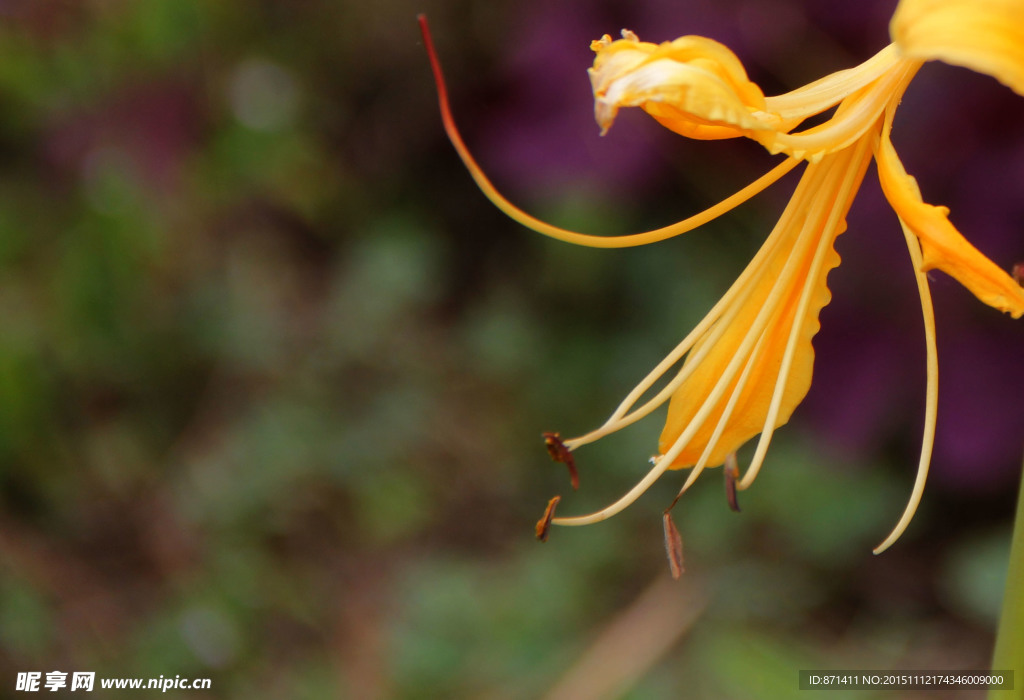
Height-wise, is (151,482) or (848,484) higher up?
(151,482)

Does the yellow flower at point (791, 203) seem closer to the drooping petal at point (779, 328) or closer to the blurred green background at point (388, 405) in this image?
the drooping petal at point (779, 328)

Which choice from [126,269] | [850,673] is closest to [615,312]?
[850,673]

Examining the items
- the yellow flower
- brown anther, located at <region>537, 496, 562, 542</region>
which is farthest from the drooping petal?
brown anther, located at <region>537, 496, 562, 542</region>

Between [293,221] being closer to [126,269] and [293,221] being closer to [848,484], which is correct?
[126,269]

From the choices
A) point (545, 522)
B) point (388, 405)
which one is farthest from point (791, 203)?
point (388, 405)

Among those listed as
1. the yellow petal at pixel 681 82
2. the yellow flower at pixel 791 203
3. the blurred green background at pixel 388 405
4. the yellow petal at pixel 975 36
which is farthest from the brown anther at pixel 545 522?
the blurred green background at pixel 388 405

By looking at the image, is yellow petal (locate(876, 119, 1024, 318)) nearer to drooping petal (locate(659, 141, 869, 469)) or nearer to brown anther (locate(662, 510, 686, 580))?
drooping petal (locate(659, 141, 869, 469))
